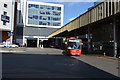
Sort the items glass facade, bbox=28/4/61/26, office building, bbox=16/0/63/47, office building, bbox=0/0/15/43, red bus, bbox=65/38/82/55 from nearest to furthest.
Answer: red bus, bbox=65/38/82/55
office building, bbox=0/0/15/43
office building, bbox=16/0/63/47
glass facade, bbox=28/4/61/26

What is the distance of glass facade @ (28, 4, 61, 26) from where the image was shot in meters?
95.7

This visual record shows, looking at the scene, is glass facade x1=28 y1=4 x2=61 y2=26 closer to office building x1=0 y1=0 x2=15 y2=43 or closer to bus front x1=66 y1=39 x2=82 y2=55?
office building x1=0 y1=0 x2=15 y2=43

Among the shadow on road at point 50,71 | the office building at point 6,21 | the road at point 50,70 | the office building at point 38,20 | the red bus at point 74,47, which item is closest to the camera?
the shadow on road at point 50,71

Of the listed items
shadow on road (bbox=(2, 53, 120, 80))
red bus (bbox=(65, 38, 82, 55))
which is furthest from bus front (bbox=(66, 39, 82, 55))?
shadow on road (bbox=(2, 53, 120, 80))

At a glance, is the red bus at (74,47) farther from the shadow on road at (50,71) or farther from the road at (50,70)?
the shadow on road at (50,71)

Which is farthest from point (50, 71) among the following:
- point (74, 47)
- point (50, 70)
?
point (74, 47)

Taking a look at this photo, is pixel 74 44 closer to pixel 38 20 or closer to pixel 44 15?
pixel 38 20

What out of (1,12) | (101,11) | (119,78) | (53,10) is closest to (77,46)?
(101,11)

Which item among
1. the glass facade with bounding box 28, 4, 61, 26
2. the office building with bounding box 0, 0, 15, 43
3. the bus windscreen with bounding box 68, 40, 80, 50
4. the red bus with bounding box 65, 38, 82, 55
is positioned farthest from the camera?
the glass facade with bounding box 28, 4, 61, 26

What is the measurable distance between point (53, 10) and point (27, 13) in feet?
47.7

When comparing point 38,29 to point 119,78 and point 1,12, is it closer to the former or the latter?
point 1,12

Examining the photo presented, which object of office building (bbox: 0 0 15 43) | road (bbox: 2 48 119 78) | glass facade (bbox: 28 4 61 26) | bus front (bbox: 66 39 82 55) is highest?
glass facade (bbox: 28 4 61 26)

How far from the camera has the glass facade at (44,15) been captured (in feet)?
314

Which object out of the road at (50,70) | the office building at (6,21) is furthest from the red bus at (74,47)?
the office building at (6,21)
